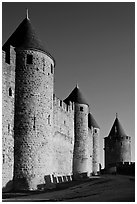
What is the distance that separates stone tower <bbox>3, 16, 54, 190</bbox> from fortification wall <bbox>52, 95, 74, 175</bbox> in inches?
140

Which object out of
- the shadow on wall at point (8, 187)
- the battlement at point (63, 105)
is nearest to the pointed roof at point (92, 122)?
the battlement at point (63, 105)

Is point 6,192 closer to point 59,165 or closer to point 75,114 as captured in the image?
point 59,165

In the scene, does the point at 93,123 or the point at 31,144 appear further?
the point at 93,123

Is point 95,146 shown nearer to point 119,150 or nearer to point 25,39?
point 119,150

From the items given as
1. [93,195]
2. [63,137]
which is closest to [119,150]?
[63,137]

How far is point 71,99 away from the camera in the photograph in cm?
3656

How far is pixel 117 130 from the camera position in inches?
1977

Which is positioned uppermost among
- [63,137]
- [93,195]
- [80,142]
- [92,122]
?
[92,122]

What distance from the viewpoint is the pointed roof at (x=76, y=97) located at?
1420 inches

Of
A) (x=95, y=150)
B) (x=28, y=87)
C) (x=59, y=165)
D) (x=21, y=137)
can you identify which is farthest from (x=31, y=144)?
(x=95, y=150)

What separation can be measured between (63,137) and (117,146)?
66.9ft

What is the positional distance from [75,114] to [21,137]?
12.6m

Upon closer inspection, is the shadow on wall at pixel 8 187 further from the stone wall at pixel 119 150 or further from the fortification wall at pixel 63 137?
the stone wall at pixel 119 150

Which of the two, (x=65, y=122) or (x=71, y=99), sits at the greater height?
(x=71, y=99)
